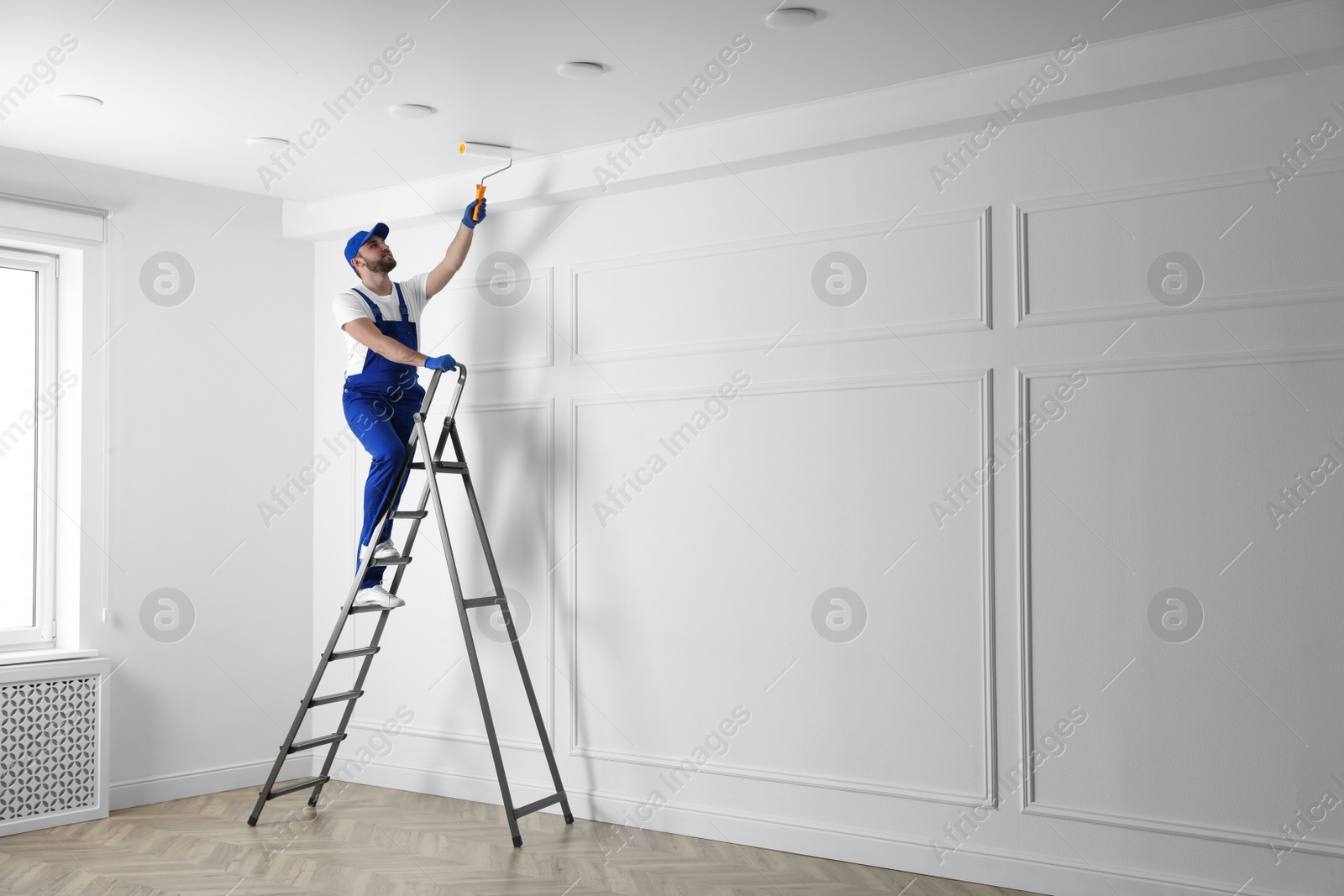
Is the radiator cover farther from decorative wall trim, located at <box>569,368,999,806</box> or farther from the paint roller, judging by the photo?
the paint roller

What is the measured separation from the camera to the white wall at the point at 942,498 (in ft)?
10.5

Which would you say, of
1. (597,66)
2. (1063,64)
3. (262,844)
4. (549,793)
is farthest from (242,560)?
(1063,64)

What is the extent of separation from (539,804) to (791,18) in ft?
9.68

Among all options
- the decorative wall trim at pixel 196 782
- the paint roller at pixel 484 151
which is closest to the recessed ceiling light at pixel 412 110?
the paint roller at pixel 484 151

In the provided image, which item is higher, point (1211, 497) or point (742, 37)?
point (742, 37)

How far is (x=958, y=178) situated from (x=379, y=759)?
3613 millimetres

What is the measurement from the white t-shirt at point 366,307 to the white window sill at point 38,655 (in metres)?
1.57

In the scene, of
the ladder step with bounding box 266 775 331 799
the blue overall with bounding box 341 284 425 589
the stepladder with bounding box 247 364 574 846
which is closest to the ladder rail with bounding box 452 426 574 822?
the stepladder with bounding box 247 364 574 846

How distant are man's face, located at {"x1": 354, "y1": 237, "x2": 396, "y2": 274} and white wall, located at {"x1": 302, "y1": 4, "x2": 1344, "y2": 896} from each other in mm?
461

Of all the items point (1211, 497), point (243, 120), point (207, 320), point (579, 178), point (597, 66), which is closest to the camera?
point (1211, 497)

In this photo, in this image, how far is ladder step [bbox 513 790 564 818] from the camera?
4086 millimetres

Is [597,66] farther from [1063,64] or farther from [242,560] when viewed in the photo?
[242,560]

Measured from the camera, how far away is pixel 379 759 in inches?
201

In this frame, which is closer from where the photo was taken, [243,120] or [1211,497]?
[1211,497]
